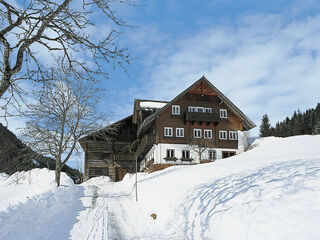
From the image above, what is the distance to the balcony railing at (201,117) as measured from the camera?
1358 inches

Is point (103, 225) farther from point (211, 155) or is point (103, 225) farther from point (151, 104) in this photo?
point (151, 104)

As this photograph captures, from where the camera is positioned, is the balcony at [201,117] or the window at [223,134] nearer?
the balcony at [201,117]

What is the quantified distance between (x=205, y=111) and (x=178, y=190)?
23651 mm

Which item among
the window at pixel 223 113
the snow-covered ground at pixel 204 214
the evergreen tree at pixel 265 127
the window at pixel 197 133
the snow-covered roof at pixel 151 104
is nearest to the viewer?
the snow-covered ground at pixel 204 214

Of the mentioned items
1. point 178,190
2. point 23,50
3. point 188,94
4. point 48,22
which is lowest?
point 178,190

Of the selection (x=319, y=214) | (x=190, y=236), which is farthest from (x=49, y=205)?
(x=319, y=214)

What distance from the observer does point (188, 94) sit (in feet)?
119

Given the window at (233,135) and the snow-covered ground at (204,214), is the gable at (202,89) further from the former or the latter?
the snow-covered ground at (204,214)

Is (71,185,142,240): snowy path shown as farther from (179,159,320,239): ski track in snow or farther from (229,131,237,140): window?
(229,131,237,140): window

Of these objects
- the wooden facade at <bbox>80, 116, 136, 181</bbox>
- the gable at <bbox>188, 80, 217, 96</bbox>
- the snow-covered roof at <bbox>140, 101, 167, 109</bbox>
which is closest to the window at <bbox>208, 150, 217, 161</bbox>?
the gable at <bbox>188, 80, 217, 96</bbox>

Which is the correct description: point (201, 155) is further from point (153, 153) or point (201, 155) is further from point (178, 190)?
point (178, 190)

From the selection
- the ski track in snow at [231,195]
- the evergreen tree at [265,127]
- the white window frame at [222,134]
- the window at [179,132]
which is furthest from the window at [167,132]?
the evergreen tree at [265,127]

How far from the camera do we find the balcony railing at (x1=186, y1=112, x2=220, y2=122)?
113ft

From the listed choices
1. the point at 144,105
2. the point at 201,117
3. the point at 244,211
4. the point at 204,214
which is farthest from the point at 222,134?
the point at 244,211
